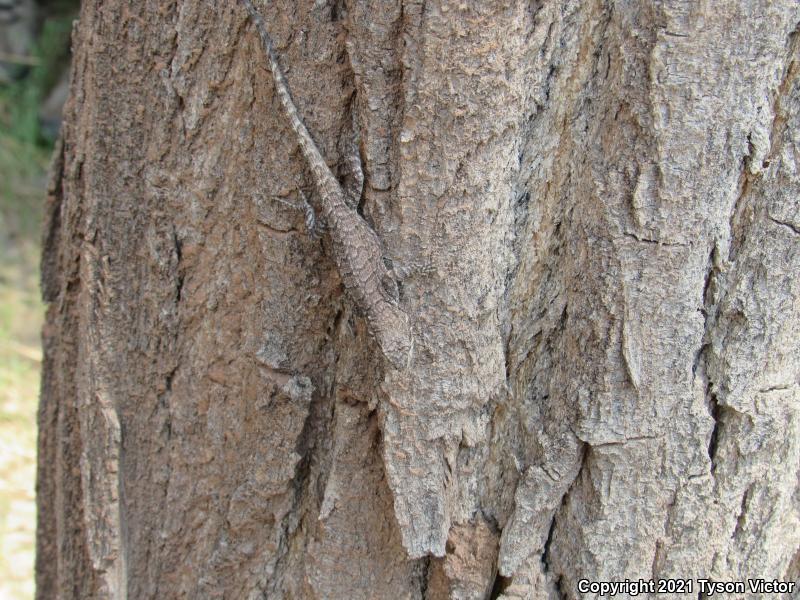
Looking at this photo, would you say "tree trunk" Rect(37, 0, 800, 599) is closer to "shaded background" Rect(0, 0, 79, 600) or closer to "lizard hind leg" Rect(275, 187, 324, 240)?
"lizard hind leg" Rect(275, 187, 324, 240)

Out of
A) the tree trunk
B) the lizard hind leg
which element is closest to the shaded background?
the tree trunk

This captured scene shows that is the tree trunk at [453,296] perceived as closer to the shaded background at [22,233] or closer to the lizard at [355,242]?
the lizard at [355,242]

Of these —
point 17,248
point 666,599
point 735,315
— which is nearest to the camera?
point 735,315

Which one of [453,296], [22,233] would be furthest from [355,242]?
[22,233]

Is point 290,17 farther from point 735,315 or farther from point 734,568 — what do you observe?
point 734,568

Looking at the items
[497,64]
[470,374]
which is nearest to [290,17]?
[497,64]

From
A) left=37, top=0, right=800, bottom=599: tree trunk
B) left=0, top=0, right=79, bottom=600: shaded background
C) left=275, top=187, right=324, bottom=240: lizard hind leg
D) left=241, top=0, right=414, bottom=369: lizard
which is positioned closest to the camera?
left=37, top=0, right=800, bottom=599: tree trunk

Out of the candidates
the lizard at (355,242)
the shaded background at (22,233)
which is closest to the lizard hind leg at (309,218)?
the lizard at (355,242)
